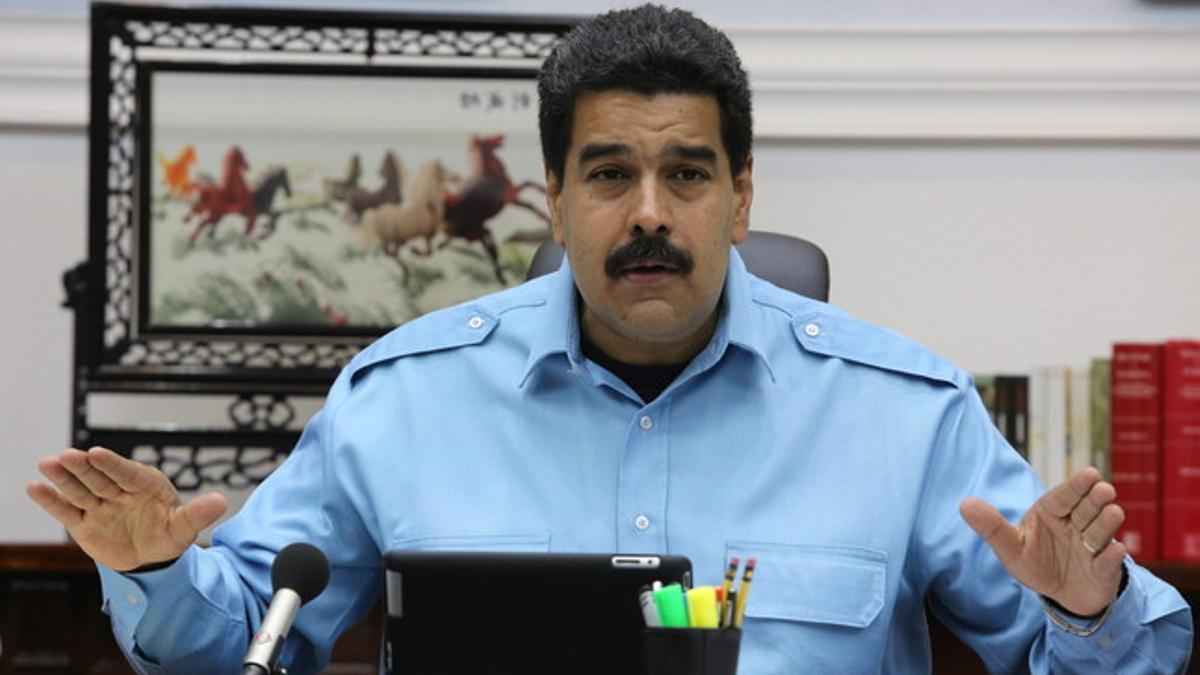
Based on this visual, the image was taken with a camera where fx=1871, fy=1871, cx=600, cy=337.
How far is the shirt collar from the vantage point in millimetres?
1938

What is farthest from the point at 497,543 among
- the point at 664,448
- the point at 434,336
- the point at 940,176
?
the point at 940,176

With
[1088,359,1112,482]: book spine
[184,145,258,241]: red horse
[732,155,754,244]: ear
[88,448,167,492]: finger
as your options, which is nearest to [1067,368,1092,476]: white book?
[1088,359,1112,482]: book spine

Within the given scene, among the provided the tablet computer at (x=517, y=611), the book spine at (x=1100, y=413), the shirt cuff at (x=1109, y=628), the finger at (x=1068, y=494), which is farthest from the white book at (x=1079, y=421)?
the tablet computer at (x=517, y=611)

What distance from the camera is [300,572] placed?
1435 millimetres

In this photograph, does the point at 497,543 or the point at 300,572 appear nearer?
the point at 300,572

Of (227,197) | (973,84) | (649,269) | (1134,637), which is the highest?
(973,84)

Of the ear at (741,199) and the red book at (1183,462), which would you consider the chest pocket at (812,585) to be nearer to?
the ear at (741,199)

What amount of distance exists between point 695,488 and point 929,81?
49.4 inches

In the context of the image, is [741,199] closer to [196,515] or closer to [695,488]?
[695,488]

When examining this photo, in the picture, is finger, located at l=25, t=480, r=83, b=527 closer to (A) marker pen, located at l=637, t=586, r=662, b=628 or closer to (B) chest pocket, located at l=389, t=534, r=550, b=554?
(B) chest pocket, located at l=389, t=534, r=550, b=554

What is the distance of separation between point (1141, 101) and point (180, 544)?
183cm

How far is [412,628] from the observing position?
1.51m

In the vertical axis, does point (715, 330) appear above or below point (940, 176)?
below

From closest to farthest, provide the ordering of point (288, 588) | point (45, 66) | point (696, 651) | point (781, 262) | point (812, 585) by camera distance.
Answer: point (696, 651) → point (288, 588) → point (812, 585) → point (781, 262) → point (45, 66)
